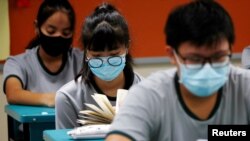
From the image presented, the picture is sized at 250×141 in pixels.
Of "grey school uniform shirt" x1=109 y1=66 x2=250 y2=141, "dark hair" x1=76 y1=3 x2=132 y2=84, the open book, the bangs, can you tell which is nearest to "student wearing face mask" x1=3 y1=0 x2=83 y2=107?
"dark hair" x1=76 y1=3 x2=132 y2=84

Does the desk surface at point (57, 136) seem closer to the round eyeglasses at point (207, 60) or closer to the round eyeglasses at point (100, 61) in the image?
the round eyeglasses at point (100, 61)

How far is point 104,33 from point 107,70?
0.16m

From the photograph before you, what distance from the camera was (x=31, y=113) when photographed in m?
2.60

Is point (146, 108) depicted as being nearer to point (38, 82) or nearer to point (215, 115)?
point (215, 115)

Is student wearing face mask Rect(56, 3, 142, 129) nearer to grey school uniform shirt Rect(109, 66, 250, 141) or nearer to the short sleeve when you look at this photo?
grey school uniform shirt Rect(109, 66, 250, 141)

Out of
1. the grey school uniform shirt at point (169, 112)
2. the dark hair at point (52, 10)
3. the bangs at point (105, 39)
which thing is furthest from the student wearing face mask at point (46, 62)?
the grey school uniform shirt at point (169, 112)

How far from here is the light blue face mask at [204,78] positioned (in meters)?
1.40

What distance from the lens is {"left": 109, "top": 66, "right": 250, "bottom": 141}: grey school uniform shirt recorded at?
140cm

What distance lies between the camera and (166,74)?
152 cm

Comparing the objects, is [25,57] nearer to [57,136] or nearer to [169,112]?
[57,136]

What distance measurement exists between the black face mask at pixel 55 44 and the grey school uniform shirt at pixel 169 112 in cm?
153

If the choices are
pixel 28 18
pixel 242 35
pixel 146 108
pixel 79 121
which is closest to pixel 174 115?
pixel 146 108

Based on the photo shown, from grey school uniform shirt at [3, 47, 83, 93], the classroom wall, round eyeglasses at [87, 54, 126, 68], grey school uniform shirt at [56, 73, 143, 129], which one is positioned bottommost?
grey school uniform shirt at [56, 73, 143, 129]

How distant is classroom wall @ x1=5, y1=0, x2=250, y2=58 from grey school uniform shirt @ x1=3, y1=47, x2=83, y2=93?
0.55 m
